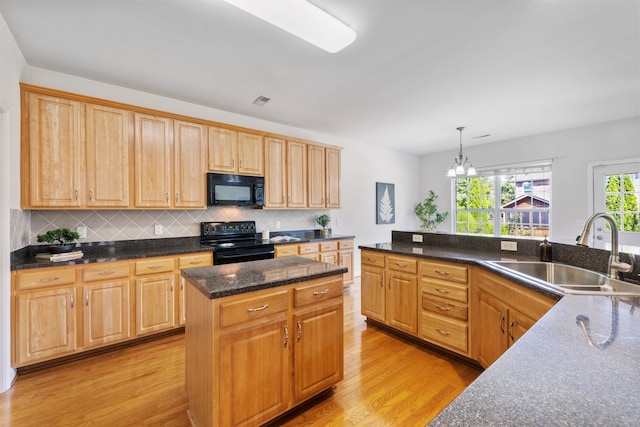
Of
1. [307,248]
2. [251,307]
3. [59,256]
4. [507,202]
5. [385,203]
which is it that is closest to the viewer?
[251,307]

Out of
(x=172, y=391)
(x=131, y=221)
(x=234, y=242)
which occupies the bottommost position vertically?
(x=172, y=391)

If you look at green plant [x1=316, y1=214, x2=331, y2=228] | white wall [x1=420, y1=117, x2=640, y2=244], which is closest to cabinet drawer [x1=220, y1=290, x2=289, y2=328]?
green plant [x1=316, y1=214, x2=331, y2=228]

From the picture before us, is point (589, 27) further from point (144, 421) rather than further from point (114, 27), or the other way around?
point (144, 421)

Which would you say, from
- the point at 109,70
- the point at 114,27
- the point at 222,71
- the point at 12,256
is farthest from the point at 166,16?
the point at 12,256

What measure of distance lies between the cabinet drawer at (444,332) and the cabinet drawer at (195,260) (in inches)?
90.8

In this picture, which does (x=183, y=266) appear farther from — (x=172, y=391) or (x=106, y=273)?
(x=172, y=391)

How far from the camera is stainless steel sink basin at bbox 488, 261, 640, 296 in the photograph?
151cm

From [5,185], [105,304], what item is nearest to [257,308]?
[105,304]

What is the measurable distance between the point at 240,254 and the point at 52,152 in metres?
1.96

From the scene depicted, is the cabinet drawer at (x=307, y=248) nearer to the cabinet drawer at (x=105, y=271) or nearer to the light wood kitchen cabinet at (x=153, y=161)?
the light wood kitchen cabinet at (x=153, y=161)

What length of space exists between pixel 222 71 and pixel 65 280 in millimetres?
2292

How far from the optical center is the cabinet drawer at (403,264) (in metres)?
2.69

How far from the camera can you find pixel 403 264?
2.77 metres

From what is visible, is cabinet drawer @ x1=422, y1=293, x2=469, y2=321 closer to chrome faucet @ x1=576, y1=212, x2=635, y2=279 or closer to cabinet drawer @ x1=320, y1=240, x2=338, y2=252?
chrome faucet @ x1=576, y1=212, x2=635, y2=279
